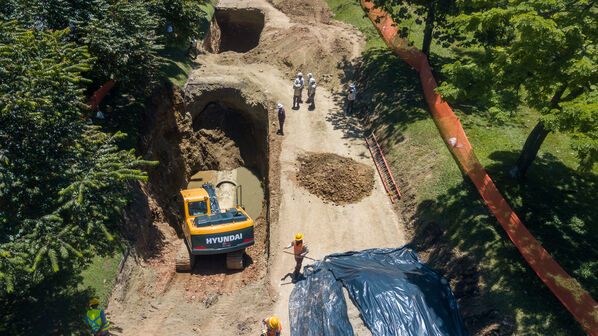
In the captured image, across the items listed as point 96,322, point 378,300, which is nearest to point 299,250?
point 378,300

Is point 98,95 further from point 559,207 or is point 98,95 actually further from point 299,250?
point 559,207

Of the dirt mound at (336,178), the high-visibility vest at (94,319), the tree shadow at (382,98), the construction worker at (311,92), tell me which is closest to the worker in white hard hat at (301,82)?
the construction worker at (311,92)

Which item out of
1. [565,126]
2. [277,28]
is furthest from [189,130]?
[565,126]

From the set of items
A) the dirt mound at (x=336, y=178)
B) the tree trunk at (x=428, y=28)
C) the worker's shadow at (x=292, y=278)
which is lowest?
the worker's shadow at (x=292, y=278)

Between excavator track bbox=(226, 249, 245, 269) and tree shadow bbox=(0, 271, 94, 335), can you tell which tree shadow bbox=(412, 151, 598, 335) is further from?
tree shadow bbox=(0, 271, 94, 335)

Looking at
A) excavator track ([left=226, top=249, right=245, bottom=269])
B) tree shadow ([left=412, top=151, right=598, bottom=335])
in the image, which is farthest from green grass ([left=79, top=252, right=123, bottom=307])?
tree shadow ([left=412, top=151, right=598, bottom=335])

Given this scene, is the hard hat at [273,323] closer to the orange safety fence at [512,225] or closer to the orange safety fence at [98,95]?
the orange safety fence at [512,225]
